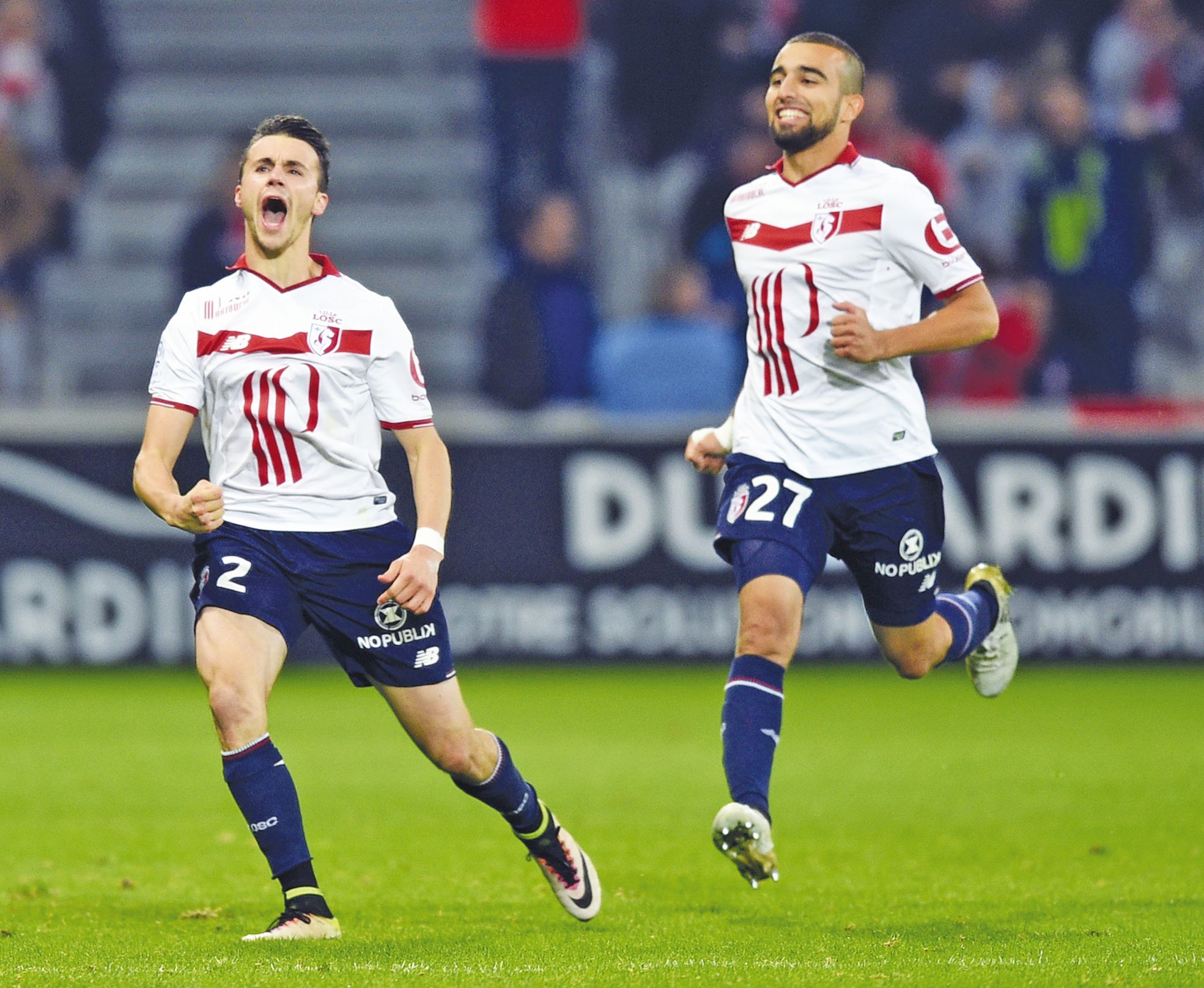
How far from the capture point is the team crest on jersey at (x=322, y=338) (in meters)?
5.39

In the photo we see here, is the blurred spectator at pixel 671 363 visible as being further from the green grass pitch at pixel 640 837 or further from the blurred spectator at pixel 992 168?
the blurred spectator at pixel 992 168

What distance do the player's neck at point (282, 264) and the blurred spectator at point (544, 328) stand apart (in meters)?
8.42

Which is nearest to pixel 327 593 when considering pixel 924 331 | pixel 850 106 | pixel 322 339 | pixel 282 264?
pixel 322 339

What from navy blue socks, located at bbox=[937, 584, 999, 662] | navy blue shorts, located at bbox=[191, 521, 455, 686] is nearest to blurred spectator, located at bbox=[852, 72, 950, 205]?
navy blue socks, located at bbox=[937, 584, 999, 662]

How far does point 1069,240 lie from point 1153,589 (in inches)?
121

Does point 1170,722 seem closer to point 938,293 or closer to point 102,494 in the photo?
point 938,293

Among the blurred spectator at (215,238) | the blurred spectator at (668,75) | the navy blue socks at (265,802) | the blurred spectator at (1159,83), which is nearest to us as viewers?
the navy blue socks at (265,802)

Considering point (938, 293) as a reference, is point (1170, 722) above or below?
below

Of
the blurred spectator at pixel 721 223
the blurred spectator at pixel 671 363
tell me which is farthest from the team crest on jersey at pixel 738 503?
the blurred spectator at pixel 721 223

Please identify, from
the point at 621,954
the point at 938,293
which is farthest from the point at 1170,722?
the point at 621,954

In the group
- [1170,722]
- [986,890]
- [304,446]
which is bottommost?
[1170,722]

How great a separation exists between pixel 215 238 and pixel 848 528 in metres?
9.19

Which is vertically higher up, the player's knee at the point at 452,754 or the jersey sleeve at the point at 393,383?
the jersey sleeve at the point at 393,383

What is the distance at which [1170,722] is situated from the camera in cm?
1055
